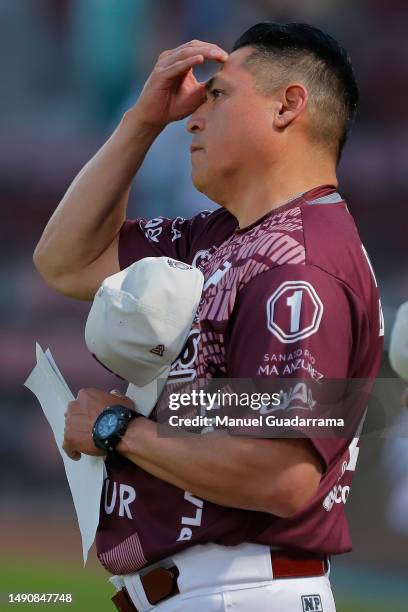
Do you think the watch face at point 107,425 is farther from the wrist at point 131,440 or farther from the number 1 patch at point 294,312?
the number 1 patch at point 294,312

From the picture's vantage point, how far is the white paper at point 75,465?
201cm

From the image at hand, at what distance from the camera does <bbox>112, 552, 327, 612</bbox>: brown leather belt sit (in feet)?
6.15

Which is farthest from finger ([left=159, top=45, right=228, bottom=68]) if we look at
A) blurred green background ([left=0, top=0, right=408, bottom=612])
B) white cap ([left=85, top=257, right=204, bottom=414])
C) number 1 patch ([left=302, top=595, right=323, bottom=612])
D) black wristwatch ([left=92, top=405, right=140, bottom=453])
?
blurred green background ([left=0, top=0, right=408, bottom=612])

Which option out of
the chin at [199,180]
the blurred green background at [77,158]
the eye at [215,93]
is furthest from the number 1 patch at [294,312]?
the blurred green background at [77,158]

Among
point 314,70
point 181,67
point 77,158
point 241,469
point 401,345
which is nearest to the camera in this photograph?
point 401,345

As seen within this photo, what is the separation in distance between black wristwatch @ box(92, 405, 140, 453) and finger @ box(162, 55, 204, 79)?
2.45 feet

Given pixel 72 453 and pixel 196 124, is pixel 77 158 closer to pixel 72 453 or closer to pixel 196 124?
pixel 196 124

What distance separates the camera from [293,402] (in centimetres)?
172

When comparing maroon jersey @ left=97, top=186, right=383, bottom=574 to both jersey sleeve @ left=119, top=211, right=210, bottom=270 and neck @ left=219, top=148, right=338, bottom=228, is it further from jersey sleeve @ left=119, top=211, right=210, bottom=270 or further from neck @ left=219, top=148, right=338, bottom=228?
jersey sleeve @ left=119, top=211, right=210, bottom=270

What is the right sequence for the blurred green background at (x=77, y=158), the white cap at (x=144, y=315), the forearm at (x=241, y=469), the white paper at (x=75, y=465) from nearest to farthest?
the forearm at (x=241, y=469) → the white cap at (x=144, y=315) → the white paper at (x=75, y=465) → the blurred green background at (x=77, y=158)

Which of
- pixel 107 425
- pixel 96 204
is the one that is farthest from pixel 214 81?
pixel 107 425

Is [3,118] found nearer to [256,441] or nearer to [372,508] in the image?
[372,508]

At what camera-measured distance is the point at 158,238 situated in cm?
241

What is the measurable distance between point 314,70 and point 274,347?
2.20 ft
